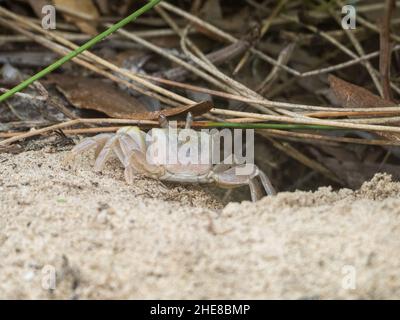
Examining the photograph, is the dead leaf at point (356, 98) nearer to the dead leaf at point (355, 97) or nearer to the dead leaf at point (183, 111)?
the dead leaf at point (355, 97)

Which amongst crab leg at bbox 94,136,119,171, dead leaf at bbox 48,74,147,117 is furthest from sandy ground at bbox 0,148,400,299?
dead leaf at bbox 48,74,147,117

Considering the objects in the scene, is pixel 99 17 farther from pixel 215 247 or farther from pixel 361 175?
pixel 215 247

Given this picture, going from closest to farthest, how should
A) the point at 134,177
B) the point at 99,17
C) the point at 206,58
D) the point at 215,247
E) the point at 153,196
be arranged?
the point at 215,247
the point at 153,196
the point at 134,177
the point at 206,58
the point at 99,17

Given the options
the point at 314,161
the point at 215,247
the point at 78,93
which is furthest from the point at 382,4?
the point at 215,247

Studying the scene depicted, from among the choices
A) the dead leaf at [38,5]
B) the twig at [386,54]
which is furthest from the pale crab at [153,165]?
the dead leaf at [38,5]

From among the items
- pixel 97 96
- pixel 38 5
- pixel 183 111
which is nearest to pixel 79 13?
pixel 38 5

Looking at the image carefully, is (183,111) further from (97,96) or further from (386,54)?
(386,54)
